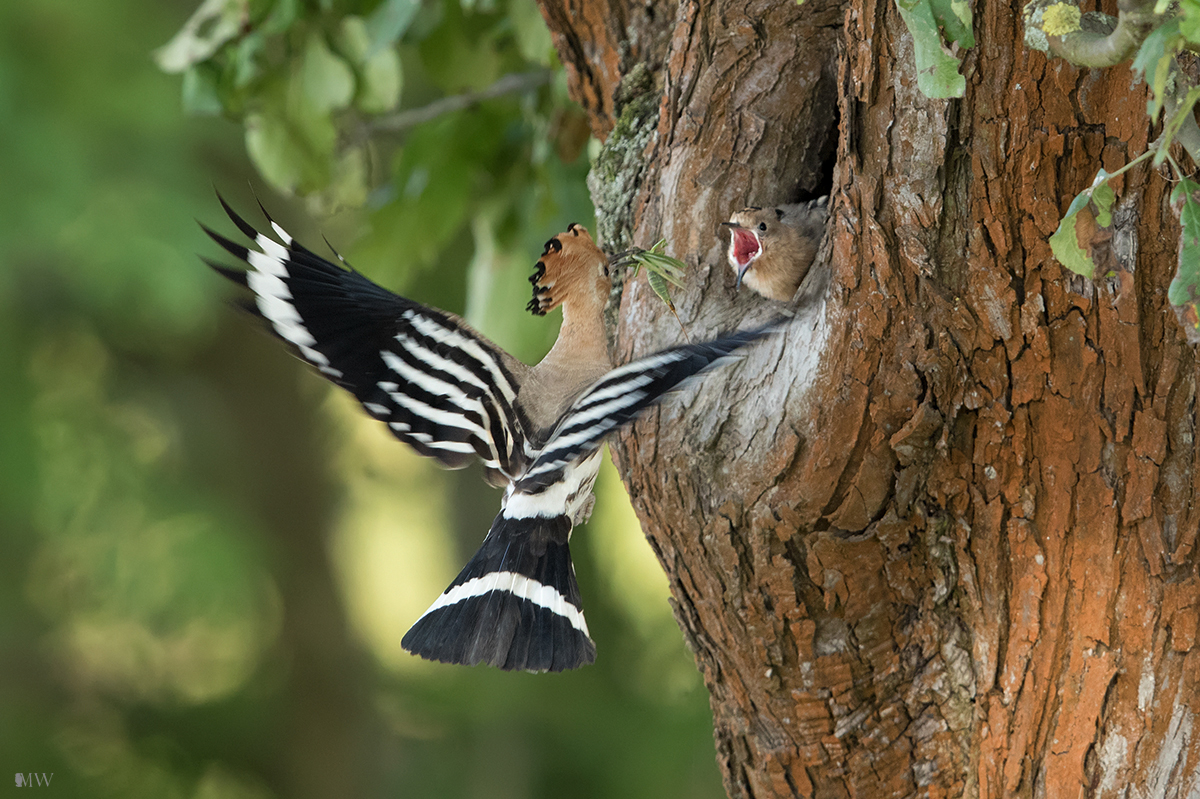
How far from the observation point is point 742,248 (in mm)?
2012

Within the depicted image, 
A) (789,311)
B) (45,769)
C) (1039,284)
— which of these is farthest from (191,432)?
(1039,284)

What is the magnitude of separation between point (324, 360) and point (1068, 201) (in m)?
1.20

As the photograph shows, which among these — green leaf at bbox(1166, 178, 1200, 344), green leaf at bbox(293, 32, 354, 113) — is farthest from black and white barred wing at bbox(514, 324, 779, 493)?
green leaf at bbox(293, 32, 354, 113)

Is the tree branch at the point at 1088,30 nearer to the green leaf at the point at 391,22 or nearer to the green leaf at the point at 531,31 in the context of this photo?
the green leaf at the point at 391,22

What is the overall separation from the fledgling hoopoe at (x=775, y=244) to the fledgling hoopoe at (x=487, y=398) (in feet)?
0.84

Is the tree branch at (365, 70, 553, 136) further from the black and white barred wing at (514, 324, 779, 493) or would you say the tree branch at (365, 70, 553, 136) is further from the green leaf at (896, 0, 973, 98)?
the green leaf at (896, 0, 973, 98)

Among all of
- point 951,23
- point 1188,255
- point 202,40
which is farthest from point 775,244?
point 202,40

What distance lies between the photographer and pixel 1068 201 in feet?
4.99

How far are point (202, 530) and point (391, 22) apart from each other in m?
3.45

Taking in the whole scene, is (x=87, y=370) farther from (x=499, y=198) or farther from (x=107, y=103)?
(x=499, y=198)

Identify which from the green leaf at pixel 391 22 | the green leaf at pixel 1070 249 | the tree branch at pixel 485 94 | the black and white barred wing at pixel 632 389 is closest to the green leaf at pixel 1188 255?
the green leaf at pixel 1070 249

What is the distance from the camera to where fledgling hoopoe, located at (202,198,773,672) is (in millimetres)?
1881

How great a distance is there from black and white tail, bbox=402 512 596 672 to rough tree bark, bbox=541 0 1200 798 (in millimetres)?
189

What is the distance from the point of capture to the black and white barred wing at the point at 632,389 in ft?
5.01
